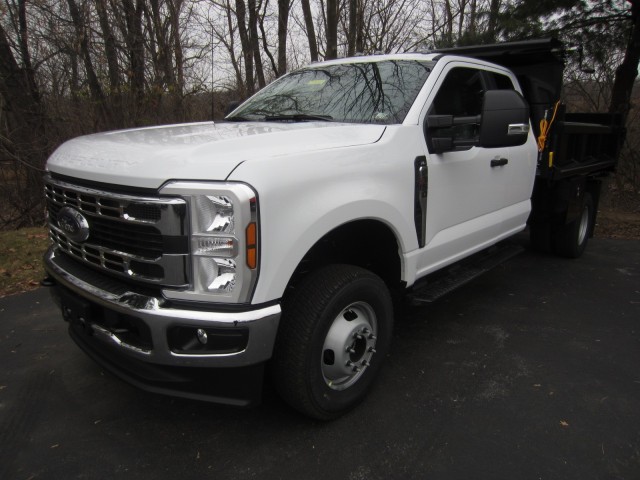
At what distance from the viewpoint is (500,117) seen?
110 inches

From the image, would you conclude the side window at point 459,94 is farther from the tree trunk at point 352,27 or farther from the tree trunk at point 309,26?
the tree trunk at point 309,26

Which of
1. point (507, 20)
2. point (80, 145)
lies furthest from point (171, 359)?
point (507, 20)

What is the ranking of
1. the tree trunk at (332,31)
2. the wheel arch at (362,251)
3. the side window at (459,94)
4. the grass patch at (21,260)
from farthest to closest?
1. the tree trunk at (332,31)
2. the grass patch at (21,260)
3. the side window at (459,94)
4. the wheel arch at (362,251)

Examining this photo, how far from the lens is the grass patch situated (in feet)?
16.5

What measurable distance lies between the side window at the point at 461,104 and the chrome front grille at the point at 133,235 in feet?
5.80

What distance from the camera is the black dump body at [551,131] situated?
15.2ft

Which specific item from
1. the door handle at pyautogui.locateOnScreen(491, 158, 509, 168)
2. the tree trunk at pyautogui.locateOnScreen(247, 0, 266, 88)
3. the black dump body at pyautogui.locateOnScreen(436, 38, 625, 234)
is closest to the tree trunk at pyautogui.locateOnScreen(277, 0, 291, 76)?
the tree trunk at pyautogui.locateOnScreen(247, 0, 266, 88)

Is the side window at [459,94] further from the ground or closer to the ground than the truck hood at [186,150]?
further from the ground

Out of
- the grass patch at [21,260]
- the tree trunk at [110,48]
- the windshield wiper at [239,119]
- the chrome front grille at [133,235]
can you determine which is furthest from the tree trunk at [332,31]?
the chrome front grille at [133,235]

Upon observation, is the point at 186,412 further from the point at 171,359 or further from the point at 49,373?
the point at 49,373

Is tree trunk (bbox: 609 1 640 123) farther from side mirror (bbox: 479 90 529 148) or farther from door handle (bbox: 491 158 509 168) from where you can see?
side mirror (bbox: 479 90 529 148)

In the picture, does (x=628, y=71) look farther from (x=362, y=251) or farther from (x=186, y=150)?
(x=186, y=150)

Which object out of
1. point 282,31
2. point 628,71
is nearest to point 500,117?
point 628,71

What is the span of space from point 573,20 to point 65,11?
9.01 m
